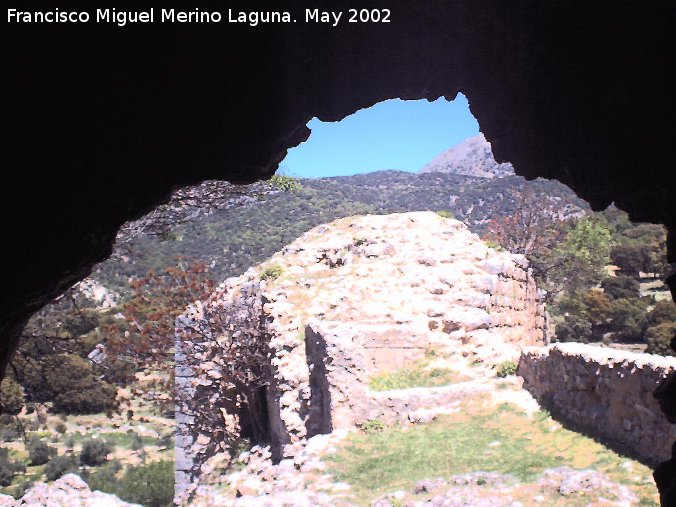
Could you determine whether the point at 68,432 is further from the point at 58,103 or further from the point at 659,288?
the point at 659,288

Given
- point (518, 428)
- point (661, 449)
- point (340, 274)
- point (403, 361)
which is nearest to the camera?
point (661, 449)

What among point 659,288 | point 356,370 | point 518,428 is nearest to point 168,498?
point 356,370

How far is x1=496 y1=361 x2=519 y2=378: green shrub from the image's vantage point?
485 inches

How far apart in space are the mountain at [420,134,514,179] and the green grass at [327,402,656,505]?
79.1 m

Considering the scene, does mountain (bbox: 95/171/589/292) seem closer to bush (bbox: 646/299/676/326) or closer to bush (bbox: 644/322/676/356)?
bush (bbox: 646/299/676/326)

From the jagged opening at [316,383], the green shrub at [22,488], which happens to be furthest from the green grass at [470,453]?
the green shrub at [22,488]

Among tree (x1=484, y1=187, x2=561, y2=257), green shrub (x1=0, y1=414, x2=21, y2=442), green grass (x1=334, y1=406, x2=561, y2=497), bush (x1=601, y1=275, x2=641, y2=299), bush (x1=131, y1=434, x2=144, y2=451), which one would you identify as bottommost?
bush (x1=131, y1=434, x2=144, y2=451)

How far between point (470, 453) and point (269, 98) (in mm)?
7235

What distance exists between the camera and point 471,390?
1186cm

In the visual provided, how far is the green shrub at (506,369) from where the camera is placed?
1231 centimetres

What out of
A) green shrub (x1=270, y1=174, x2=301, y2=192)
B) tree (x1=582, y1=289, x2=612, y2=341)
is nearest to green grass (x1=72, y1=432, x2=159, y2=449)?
green shrub (x1=270, y1=174, x2=301, y2=192)

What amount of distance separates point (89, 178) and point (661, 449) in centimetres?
686

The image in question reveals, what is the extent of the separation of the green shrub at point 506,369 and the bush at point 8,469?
17152 mm

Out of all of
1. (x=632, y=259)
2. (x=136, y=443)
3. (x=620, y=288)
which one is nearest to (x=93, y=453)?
(x=136, y=443)
